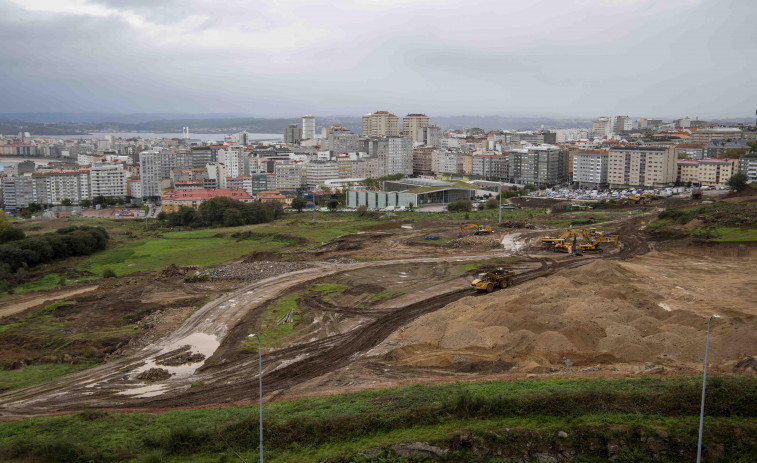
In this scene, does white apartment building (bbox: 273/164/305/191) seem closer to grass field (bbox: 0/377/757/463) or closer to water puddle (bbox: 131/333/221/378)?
water puddle (bbox: 131/333/221/378)

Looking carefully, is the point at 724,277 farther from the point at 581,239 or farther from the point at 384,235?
the point at 384,235

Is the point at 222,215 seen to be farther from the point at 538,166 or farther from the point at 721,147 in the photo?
the point at 721,147

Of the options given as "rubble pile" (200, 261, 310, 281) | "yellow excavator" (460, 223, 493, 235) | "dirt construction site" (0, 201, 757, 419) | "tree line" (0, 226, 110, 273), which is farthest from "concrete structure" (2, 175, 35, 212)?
"yellow excavator" (460, 223, 493, 235)

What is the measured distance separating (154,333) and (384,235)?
73.1 feet

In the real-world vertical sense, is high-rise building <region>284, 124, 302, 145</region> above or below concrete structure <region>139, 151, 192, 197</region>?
above

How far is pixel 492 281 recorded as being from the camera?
24203 millimetres

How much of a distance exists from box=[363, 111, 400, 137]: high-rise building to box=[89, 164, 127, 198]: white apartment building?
59308 mm

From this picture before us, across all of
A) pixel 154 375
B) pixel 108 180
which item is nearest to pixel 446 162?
pixel 108 180

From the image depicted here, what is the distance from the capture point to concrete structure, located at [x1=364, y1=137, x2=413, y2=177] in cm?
10088

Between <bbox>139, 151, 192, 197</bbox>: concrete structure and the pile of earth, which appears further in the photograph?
<bbox>139, 151, 192, 197</bbox>: concrete structure

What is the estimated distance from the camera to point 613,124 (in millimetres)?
166125

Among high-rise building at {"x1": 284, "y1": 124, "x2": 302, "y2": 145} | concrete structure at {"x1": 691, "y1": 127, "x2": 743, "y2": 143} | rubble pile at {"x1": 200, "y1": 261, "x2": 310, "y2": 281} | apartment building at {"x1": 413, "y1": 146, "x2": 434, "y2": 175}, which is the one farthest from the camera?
high-rise building at {"x1": 284, "y1": 124, "x2": 302, "y2": 145}

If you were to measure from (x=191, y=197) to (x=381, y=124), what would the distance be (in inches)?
2903

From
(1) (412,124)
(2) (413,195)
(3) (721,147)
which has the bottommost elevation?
(2) (413,195)
